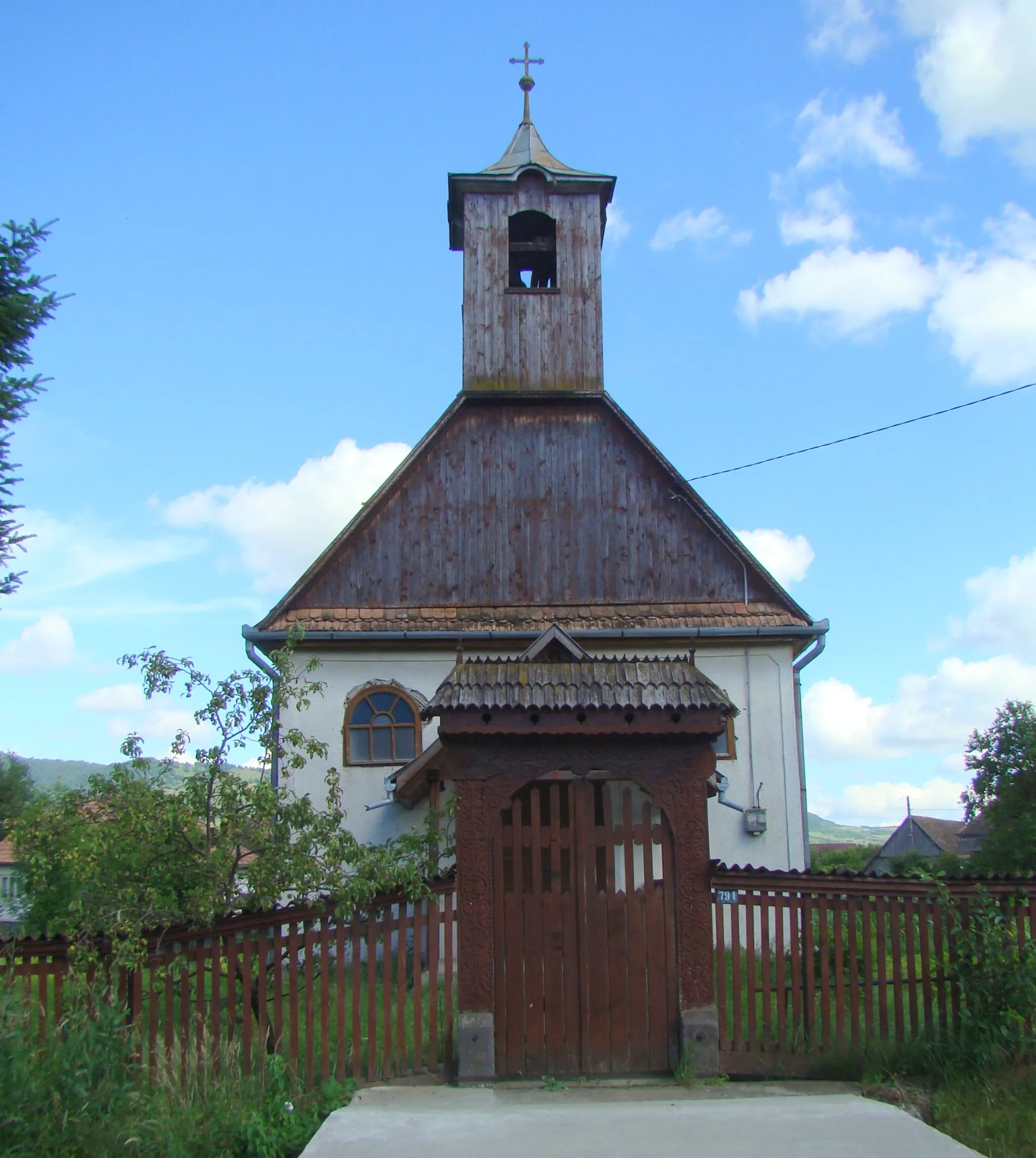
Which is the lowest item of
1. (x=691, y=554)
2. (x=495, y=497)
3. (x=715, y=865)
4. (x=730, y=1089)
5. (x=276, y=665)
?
(x=730, y=1089)

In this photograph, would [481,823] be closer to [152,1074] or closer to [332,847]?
[332,847]

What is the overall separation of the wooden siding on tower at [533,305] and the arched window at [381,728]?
205 inches

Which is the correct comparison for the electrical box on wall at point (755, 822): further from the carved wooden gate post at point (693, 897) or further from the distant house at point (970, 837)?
the distant house at point (970, 837)

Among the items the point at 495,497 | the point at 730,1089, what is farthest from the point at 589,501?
the point at 730,1089

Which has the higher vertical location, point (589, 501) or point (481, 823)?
point (589, 501)

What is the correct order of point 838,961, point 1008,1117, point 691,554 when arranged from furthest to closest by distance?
point 691,554
point 838,961
point 1008,1117

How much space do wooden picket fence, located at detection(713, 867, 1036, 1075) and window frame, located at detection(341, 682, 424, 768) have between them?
7823 mm

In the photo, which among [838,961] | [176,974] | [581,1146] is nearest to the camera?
[581,1146]

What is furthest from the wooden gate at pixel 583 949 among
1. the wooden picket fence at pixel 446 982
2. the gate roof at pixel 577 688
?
the gate roof at pixel 577 688

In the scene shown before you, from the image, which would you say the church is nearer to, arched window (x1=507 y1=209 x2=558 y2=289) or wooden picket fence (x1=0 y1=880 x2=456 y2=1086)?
arched window (x1=507 y1=209 x2=558 y2=289)

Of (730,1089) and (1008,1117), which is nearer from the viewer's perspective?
(1008,1117)

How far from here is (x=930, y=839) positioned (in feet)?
250

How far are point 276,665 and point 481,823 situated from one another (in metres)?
2.03

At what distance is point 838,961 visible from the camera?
7633 mm
